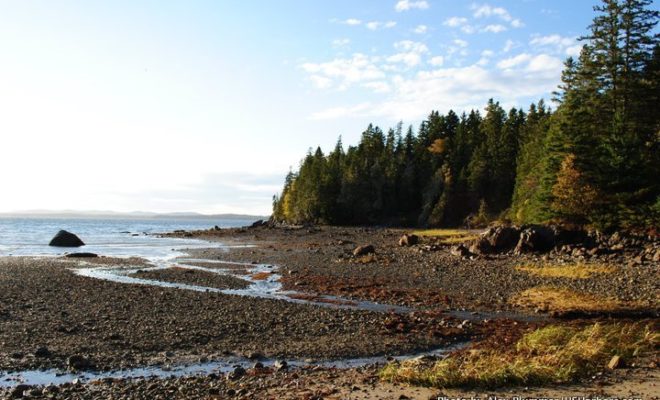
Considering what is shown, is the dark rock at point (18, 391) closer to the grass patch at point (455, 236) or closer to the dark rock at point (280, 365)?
the dark rock at point (280, 365)

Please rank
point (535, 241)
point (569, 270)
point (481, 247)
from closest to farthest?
1. point (569, 270)
2. point (535, 241)
3. point (481, 247)

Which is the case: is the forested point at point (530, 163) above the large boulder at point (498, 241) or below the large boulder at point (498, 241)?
above

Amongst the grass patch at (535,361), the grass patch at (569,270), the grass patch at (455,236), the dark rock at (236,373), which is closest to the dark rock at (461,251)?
the grass patch at (455,236)

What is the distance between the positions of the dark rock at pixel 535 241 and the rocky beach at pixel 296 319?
42.0 inches

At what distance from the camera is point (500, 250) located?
134ft

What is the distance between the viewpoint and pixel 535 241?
130ft

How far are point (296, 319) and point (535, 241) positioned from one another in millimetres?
26281

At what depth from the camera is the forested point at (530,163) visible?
44.6 metres

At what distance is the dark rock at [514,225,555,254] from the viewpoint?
39344 millimetres

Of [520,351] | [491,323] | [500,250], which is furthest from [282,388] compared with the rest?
[500,250]

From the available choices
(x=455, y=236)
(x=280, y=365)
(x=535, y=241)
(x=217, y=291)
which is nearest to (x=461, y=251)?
(x=535, y=241)

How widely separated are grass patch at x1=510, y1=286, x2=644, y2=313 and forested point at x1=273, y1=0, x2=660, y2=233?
2096 centimetres

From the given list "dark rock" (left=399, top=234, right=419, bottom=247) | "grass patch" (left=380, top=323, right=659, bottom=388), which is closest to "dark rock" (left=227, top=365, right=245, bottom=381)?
"grass patch" (left=380, top=323, right=659, bottom=388)

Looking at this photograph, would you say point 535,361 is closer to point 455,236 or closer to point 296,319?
point 296,319
